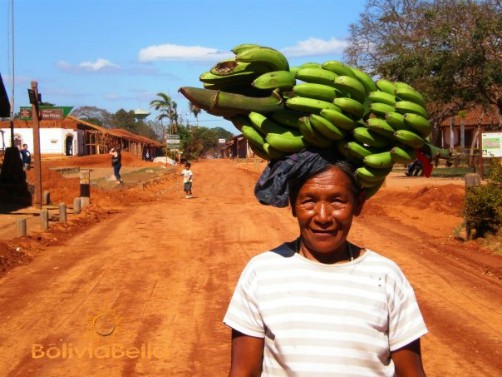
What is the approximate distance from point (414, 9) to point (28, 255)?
35.5 m

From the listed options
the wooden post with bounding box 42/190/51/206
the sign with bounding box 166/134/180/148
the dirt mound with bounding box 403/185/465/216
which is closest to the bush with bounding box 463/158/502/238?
the dirt mound with bounding box 403/185/465/216

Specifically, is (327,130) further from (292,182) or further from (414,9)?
(414,9)

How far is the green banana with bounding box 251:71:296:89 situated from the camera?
2.71 m

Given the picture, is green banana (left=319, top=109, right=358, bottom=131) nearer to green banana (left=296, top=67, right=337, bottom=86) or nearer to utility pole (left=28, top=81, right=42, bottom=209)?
Answer: green banana (left=296, top=67, right=337, bottom=86)

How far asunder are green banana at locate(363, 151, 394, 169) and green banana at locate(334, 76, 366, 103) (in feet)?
0.78

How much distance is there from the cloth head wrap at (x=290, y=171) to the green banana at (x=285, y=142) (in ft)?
0.08

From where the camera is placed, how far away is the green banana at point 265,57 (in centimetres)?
274

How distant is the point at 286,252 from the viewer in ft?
8.68

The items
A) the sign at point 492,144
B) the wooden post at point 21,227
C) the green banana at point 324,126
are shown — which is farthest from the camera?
the sign at point 492,144

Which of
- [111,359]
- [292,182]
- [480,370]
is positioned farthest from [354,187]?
[111,359]

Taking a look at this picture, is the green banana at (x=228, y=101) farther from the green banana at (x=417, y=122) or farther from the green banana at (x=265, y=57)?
the green banana at (x=417, y=122)

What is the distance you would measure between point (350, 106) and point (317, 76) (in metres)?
0.19

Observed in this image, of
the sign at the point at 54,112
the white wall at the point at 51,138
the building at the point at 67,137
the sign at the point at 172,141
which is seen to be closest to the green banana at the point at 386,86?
the sign at the point at 54,112

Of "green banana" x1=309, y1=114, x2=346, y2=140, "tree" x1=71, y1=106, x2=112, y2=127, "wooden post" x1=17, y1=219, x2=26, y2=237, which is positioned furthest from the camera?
"tree" x1=71, y1=106, x2=112, y2=127
